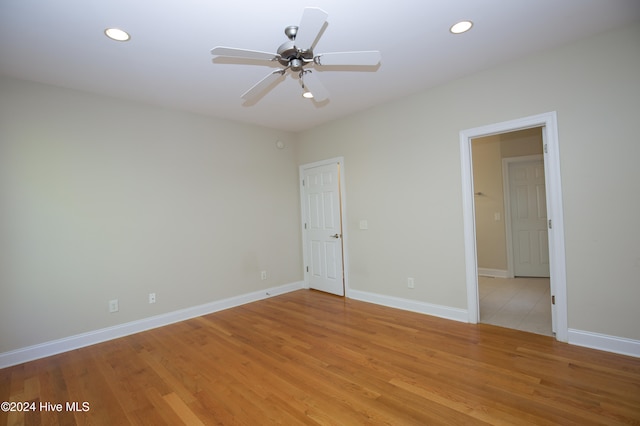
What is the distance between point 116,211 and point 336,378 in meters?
3.00

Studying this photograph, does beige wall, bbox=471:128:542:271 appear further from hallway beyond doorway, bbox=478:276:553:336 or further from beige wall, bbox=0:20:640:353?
beige wall, bbox=0:20:640:353

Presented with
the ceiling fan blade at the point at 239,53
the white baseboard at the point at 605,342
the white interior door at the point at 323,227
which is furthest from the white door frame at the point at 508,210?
Result: the ceiling fan blade at the point at 239,53

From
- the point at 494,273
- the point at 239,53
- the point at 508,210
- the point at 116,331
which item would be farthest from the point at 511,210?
the point at 116,331

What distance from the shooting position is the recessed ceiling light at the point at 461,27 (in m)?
2.32

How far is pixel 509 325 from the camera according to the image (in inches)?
→ 128

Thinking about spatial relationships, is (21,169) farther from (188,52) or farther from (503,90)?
(503,90)

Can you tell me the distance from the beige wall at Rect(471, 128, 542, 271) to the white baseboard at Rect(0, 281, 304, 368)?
14.0 ft

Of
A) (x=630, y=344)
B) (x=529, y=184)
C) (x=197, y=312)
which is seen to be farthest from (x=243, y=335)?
(x=529, y=184)

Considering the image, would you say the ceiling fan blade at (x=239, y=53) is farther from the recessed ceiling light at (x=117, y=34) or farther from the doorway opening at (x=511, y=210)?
the doorway opening at (x=511, y=210)

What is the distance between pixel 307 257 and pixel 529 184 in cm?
426

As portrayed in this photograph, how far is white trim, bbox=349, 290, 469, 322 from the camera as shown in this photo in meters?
3.45

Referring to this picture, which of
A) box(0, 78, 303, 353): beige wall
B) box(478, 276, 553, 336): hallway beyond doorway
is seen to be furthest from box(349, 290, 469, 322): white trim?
box(0, 78, 303, 353): beige wall

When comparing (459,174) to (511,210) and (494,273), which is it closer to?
(511,210)

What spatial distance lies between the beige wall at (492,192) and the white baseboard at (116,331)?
426 cm
